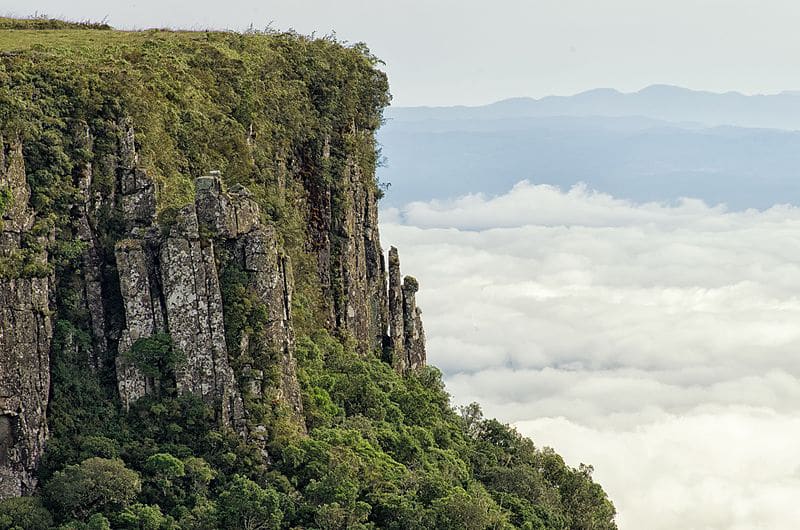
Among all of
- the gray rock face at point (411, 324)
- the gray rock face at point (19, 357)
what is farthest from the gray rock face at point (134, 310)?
the gray rock face at point (411, 324)

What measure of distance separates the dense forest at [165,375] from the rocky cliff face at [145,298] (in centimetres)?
11

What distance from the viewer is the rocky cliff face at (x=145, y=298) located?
50.2m

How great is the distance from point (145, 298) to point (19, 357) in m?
5.82

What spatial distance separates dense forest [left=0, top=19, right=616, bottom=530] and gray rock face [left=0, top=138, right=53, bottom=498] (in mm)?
133

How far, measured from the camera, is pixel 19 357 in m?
50.0

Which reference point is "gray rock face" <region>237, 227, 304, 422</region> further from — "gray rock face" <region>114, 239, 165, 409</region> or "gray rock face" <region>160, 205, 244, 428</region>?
"gray rock face" <region>114, 239, 165, 409</region>

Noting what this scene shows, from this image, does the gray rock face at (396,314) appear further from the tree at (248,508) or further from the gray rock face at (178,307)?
the tree at (248,508)

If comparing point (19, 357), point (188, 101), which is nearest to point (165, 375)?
point (19, 357)

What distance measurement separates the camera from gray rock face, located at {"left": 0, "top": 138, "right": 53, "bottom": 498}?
49.6 metres

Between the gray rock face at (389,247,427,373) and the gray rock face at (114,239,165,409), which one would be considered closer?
the gray rock face at (114,239,165,409)

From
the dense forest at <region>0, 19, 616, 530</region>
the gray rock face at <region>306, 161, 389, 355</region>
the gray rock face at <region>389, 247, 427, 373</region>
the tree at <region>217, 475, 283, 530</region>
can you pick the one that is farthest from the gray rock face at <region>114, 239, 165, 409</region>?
the gray rock face at <region>389, 247, 427, 373</region>

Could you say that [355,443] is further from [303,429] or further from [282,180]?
[282,180]

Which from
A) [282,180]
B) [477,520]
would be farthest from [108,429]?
[282,180]

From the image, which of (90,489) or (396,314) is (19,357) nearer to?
(90,489)
